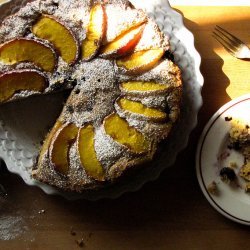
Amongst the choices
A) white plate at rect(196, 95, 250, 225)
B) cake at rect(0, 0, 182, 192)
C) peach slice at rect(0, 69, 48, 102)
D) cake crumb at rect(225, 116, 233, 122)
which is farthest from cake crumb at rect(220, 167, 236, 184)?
peach slice at rect(0, 69, 48, 102)

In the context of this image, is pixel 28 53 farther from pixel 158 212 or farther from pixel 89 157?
pixel 158 212

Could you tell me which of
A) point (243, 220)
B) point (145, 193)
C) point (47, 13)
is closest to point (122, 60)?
point (47, 13)

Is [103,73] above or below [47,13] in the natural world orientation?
below

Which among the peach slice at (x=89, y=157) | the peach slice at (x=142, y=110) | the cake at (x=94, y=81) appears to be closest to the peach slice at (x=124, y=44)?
the cake at (x=94, y=81)

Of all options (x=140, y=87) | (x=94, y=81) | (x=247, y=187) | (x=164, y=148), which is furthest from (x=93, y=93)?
(x=247, y=187)

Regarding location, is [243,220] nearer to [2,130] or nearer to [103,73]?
[103,73]

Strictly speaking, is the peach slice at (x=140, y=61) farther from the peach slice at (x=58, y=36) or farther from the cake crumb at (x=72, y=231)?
the cake crumb at (x=72, y=231)

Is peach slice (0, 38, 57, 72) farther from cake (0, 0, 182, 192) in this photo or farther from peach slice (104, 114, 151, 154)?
peach slice (104, 114, 151, 154)
